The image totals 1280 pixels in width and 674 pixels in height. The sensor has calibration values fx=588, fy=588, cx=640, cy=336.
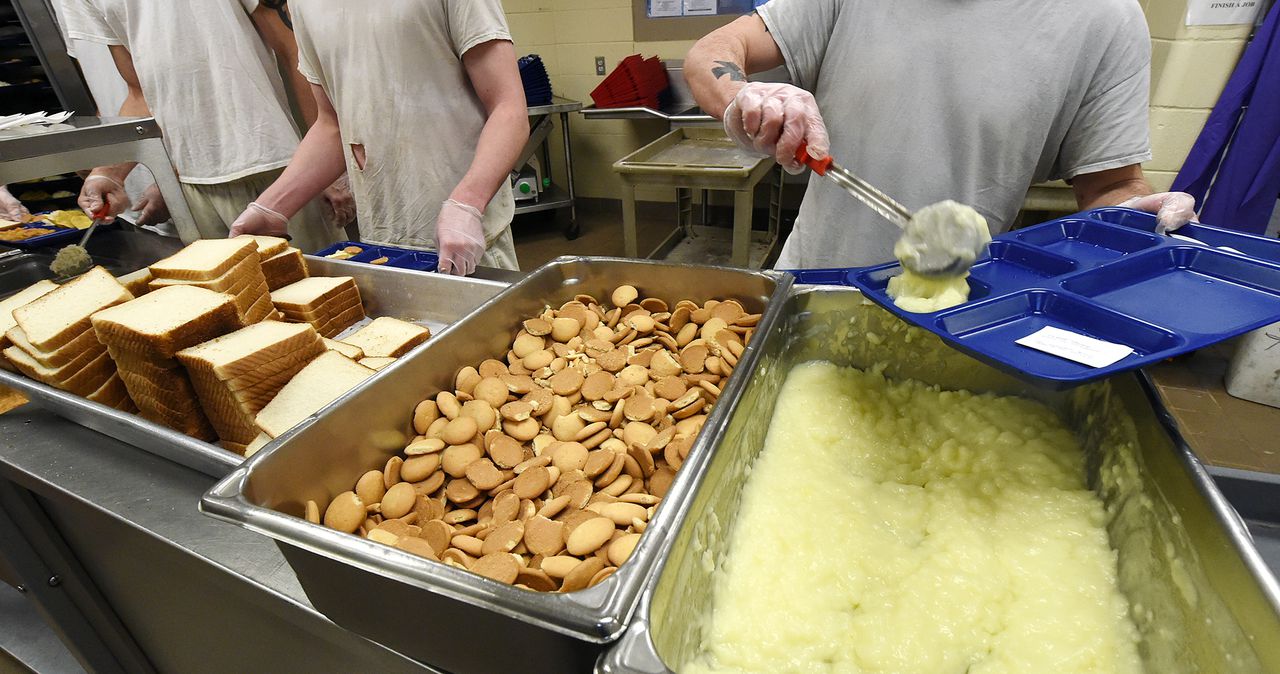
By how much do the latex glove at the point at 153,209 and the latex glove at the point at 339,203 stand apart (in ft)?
1.84

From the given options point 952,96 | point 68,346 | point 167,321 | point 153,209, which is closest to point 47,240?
point 153,209

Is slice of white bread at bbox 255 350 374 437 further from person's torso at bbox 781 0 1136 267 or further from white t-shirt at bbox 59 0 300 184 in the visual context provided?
white t-shirt at bbox 59 0 300 184

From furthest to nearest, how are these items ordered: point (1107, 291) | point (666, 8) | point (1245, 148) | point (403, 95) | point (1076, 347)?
1. point (666, 8)
2. point (1245, 148)
3. point (403, 95)
4. point (1107, 291)
5. point (1076, 347)

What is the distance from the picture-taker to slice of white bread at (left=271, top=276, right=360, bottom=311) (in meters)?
1.39

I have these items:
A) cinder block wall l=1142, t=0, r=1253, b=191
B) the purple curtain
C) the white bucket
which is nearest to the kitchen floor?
cinder block wall l=1142, t=0, r=1253, b=191

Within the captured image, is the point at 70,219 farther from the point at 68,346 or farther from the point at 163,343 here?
the point at 163,343

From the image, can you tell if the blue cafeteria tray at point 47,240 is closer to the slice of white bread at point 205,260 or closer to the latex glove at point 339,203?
the latex glove at point 339,203

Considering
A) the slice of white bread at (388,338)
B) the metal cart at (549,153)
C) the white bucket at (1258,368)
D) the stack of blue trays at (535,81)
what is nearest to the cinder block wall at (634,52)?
the metal cart at (549,153)

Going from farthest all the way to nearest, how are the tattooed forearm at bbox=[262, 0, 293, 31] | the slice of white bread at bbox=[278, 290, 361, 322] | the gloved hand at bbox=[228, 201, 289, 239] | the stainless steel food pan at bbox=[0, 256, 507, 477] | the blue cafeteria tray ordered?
the tattooed forearm at bbox=[262, 0, 293, 31] < the blue cafeteria tray < the gloved hand at bbox=[228, 201, 289, 239] < the slice of white bread at bbox=[278, 290, 361, 322] < the stainless steel food pan at bbox=[0, 256, 507, 477]

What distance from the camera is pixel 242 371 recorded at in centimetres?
106

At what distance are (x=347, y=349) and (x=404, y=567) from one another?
0.79 meters

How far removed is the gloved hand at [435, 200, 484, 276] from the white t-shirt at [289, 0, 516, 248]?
12.6 inches

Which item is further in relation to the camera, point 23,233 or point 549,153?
point 549,153

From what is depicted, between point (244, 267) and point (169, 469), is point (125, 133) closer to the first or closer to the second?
point (244, 267)
